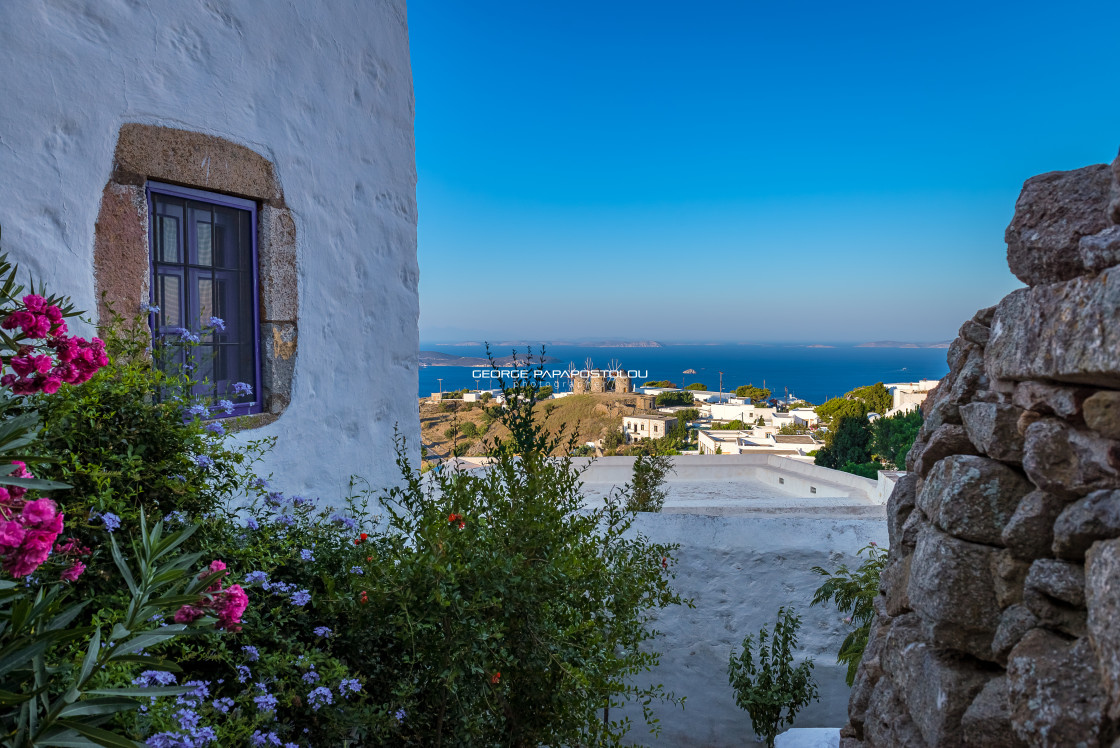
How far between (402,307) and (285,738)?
7.30 feet

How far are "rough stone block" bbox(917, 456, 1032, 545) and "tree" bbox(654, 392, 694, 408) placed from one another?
→ 58248 millimetres

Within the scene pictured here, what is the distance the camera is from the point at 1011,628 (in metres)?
1.39

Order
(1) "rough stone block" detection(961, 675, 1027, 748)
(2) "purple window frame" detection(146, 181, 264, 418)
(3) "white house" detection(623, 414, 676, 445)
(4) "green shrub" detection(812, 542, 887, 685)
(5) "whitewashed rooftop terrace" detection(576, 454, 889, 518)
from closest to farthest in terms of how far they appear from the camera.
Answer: (1) "rough stone block" detection(961, 675, 1027, 748)
(2) "purple window frame" detection(146, 181, 264, 418)
(4) "green shrub" detection(812, 542, 887, 685)
(5) "whitewashed rooftop terrace" detection(576, 454, 889, 518)
(3) "white house" detection(623, 414, 676, 445)

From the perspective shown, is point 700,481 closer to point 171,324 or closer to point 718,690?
point 718,690

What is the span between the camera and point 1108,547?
3.75ft

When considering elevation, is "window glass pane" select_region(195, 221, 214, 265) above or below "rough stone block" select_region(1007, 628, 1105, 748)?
above

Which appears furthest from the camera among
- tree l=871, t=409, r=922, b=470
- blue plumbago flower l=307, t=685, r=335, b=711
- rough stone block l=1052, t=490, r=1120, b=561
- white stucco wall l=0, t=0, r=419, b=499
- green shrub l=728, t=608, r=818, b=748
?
tree l=871, t=409, r=922, b=470

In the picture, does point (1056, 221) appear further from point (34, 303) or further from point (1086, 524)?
point (34, 303)

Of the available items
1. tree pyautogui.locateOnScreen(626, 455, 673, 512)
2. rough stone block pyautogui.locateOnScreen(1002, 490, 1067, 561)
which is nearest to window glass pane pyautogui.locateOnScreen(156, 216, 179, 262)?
tree pyautogui.locateOnScreen(626, 455, 673, 512)

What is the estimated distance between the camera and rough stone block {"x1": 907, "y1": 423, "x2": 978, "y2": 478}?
1.72m

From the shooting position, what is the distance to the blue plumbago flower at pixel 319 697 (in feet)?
6.49

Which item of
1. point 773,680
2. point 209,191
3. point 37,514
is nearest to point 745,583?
point 773,680

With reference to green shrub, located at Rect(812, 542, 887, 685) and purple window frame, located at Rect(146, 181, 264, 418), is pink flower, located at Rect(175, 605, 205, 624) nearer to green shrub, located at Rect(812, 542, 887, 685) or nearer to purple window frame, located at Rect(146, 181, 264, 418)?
purple window frame, located at Rect(146, 181, 264, 418)

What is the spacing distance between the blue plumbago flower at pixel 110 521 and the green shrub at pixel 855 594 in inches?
141
